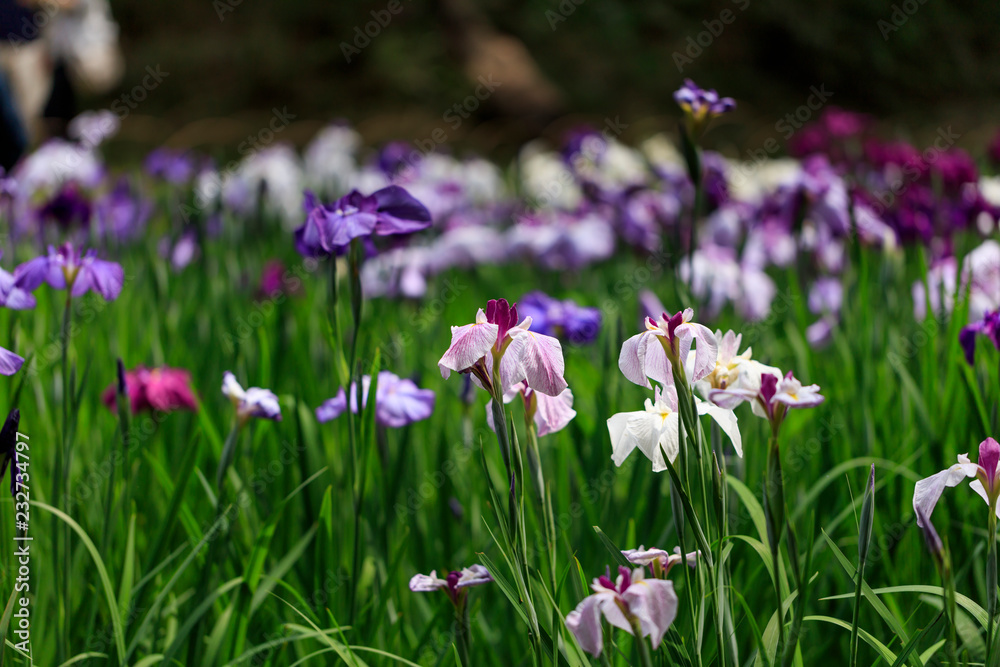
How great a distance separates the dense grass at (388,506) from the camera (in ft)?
3.15

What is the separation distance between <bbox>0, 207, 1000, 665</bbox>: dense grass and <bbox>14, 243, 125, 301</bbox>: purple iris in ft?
0.36

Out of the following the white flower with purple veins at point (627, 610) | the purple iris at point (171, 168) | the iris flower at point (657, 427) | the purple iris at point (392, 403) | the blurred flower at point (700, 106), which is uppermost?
the blurred flower at point (700, 106)

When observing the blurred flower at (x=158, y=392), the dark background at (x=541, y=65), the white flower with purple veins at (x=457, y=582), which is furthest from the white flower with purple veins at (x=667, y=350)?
the dark background at (x=541, y=65)

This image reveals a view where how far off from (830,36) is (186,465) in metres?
8.85

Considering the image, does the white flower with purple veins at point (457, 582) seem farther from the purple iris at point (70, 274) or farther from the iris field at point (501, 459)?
the purple iris at point (70, 274)

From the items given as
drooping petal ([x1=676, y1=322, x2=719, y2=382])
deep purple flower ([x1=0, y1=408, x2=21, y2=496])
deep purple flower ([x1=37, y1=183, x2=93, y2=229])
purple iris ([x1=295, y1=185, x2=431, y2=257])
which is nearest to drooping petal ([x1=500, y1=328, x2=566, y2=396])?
drooping petal ([x1=676, y1=322, x2=719, y2=382])

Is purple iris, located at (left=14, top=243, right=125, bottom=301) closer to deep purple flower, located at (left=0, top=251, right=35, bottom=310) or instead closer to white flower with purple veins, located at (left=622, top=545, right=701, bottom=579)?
deep purple flower, located at (left=0, top=251, right=35, bottom=310)

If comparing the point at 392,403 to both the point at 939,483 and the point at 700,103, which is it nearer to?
Result: the point at 700,103

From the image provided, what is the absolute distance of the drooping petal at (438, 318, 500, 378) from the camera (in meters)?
0.65

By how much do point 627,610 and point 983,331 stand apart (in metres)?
0.73

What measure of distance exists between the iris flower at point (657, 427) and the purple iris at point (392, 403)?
0.47 metres

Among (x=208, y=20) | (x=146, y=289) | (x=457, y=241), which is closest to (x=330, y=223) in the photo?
(x=146, y=289)

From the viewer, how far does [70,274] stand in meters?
1.05

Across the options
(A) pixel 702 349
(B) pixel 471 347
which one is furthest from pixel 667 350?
(B) pixel 471 347
